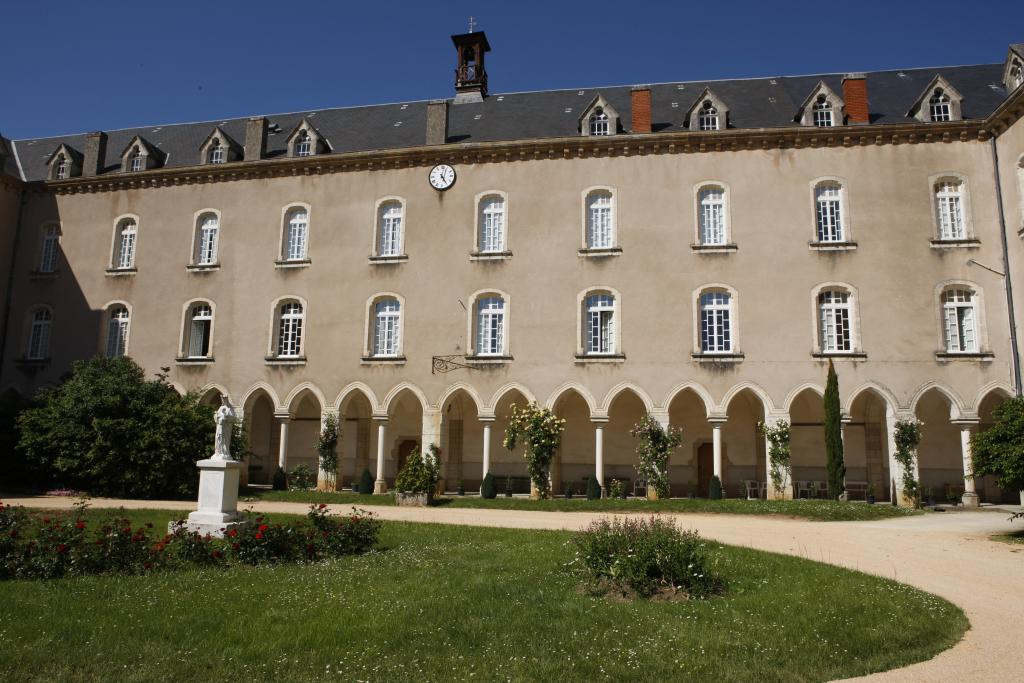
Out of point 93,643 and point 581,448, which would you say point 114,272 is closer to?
point 581,448

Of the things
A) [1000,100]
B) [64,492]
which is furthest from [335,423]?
[1000,100]

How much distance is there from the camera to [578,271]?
949 inches

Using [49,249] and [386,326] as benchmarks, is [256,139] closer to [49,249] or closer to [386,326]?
[386,326]

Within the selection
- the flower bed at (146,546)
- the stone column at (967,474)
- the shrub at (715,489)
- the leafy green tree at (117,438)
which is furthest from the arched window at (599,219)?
the flower bed at (146,546)

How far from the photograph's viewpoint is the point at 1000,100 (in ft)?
78.5

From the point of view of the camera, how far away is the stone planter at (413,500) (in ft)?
66.0

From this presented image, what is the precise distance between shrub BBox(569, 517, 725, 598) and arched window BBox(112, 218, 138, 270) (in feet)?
81.1

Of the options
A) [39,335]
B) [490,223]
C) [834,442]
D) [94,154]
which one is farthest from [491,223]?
[39,335]

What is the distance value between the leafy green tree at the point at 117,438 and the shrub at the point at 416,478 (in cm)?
568

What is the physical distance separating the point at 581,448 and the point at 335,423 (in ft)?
26.8

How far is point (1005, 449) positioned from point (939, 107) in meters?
14.0

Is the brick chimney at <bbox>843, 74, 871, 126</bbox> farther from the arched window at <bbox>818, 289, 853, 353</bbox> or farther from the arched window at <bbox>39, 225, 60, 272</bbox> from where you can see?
the arched window at <bbox>39, 225, 60, 272</bbox>

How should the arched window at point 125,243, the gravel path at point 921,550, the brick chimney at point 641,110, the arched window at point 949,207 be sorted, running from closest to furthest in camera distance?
the gravel path at point 921,550 → the arched window at point 949,207 → the brick chimney at point 641,110 → the arched window at point 125,243

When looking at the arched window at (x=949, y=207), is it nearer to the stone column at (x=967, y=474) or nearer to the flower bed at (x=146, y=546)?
the stone column at (x=967, y=474)
